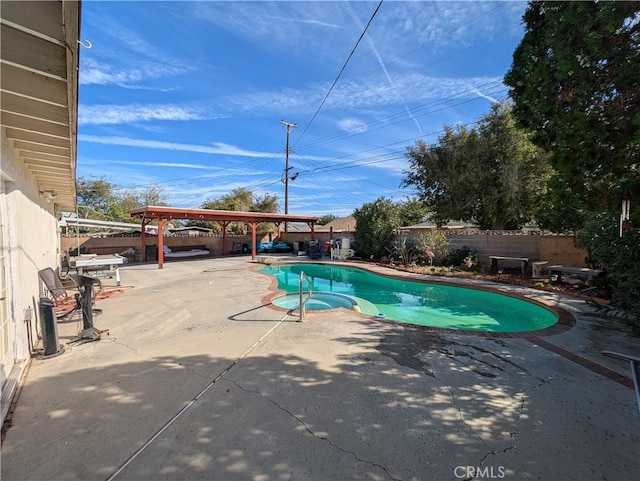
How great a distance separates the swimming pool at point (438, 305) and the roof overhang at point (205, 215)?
6057 millimetres

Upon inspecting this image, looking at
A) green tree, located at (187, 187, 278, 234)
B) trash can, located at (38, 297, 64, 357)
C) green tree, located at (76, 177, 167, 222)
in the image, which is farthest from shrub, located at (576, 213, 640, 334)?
green tree, located at (76, 177, 167, 222)

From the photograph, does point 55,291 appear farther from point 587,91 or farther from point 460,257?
point 460,257

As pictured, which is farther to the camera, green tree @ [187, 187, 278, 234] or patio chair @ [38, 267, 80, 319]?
green tree @ [187, 187, 278, 234]

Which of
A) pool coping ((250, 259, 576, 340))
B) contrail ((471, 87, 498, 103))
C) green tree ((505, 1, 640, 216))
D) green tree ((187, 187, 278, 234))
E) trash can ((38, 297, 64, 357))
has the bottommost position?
pool coping ((250, 259, 576, 340))

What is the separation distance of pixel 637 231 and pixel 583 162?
1.69 m

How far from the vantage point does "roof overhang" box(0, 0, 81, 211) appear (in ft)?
5.23

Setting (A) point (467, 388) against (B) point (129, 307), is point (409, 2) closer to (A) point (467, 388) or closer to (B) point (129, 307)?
(A) point (467, 388)

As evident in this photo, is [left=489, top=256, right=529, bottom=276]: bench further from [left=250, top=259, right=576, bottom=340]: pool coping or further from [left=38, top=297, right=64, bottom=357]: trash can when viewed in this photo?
→ [left=38, top=297, right=64, bottom=357]: trash can

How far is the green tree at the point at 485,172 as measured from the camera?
12.9 m

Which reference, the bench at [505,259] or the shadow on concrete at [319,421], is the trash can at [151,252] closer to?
the shadow on concrete at [319,421]

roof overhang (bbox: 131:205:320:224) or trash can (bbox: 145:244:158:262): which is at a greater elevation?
roof overhang (bbox: 131:205:320:224)

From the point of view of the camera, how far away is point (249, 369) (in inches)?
136

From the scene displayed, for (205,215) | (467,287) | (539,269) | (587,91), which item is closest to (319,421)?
(587,91)

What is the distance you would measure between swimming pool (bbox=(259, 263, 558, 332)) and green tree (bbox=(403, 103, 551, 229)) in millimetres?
6038
